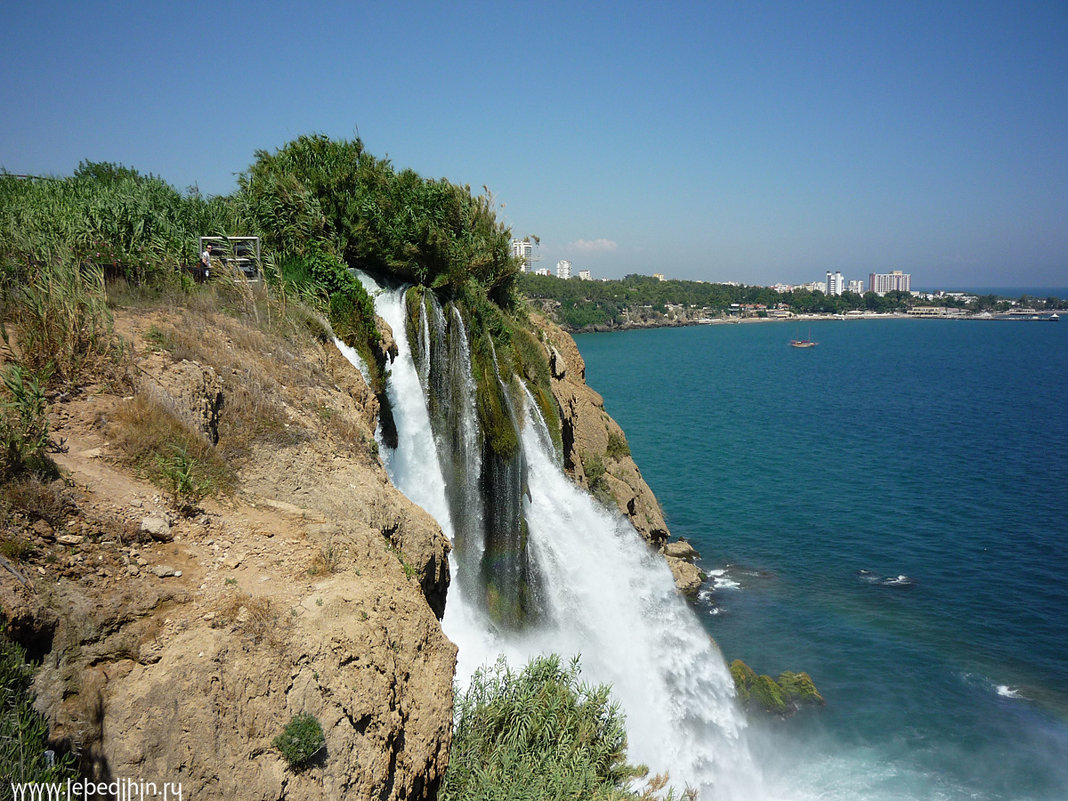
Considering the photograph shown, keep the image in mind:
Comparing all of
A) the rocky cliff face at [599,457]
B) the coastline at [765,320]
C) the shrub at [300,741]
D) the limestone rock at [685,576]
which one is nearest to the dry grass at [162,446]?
the shrub at [300,741]

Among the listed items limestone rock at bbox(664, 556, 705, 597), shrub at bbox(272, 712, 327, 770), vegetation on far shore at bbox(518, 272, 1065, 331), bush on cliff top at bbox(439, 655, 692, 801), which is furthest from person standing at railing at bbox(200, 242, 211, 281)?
vegetation on far shore at bbox(518, 272, 1065, 331)

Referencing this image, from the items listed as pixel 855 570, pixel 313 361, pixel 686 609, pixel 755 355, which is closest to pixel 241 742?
pixel 313 361

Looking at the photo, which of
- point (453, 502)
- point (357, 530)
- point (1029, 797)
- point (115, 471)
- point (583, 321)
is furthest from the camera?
point (583, 321)

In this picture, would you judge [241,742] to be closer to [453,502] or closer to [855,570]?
[453,502]

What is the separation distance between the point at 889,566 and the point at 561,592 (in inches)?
653

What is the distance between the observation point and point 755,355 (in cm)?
9731

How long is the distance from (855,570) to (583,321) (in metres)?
110

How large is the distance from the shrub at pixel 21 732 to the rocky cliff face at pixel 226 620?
0.40ft

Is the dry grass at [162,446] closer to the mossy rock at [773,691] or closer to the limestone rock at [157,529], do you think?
the limestone rock at [157,529]

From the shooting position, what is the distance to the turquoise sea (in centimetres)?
1591

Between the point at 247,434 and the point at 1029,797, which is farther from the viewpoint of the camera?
the point at 1029,797

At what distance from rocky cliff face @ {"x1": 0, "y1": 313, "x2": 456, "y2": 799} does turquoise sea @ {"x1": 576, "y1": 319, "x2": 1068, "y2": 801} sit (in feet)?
40.5

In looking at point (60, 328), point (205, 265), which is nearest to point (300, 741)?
point (60, 328)

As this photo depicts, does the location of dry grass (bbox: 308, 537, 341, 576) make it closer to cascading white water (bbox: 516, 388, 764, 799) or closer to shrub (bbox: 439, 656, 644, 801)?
shrub (bbox: 439, 656, 644, 801)
